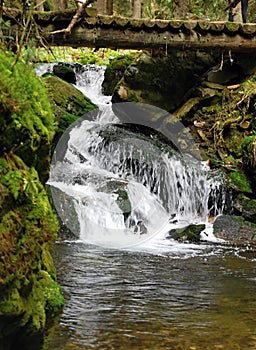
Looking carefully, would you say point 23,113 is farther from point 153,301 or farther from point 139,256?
point 139,256

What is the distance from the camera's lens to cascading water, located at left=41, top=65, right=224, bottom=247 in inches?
→ 347

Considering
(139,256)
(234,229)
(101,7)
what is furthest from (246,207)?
(101,7)

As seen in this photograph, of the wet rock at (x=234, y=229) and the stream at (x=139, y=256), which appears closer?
the stream at (x=139, y=256)

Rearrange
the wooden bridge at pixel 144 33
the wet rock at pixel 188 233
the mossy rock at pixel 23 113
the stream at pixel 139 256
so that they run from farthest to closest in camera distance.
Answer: the wooden bridge at pixel 144 33 < the wet rock at pixel 188 233 < the stream at pixel 139 256 < the mossy rock at pixel 23 113

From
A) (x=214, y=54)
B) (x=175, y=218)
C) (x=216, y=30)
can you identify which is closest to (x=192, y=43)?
(x=216, y=30)

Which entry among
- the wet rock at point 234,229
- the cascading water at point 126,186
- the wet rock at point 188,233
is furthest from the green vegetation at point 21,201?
the wet rock at point 234,229

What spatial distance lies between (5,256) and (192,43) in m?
8.67

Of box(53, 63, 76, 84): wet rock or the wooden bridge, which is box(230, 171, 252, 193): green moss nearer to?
the wooden bridge

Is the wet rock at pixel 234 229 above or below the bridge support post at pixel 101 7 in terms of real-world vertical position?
below

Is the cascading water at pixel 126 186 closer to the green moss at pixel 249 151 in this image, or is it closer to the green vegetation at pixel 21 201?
the green moss at pixel 249 151

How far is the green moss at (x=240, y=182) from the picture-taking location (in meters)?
10.1

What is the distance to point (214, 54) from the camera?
12.2 metres

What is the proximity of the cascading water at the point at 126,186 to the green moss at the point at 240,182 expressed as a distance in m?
0.25

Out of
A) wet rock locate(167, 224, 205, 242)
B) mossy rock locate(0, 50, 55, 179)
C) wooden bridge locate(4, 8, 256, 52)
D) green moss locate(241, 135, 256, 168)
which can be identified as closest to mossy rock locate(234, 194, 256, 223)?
green moss locate(241, 135, 256, 168)
